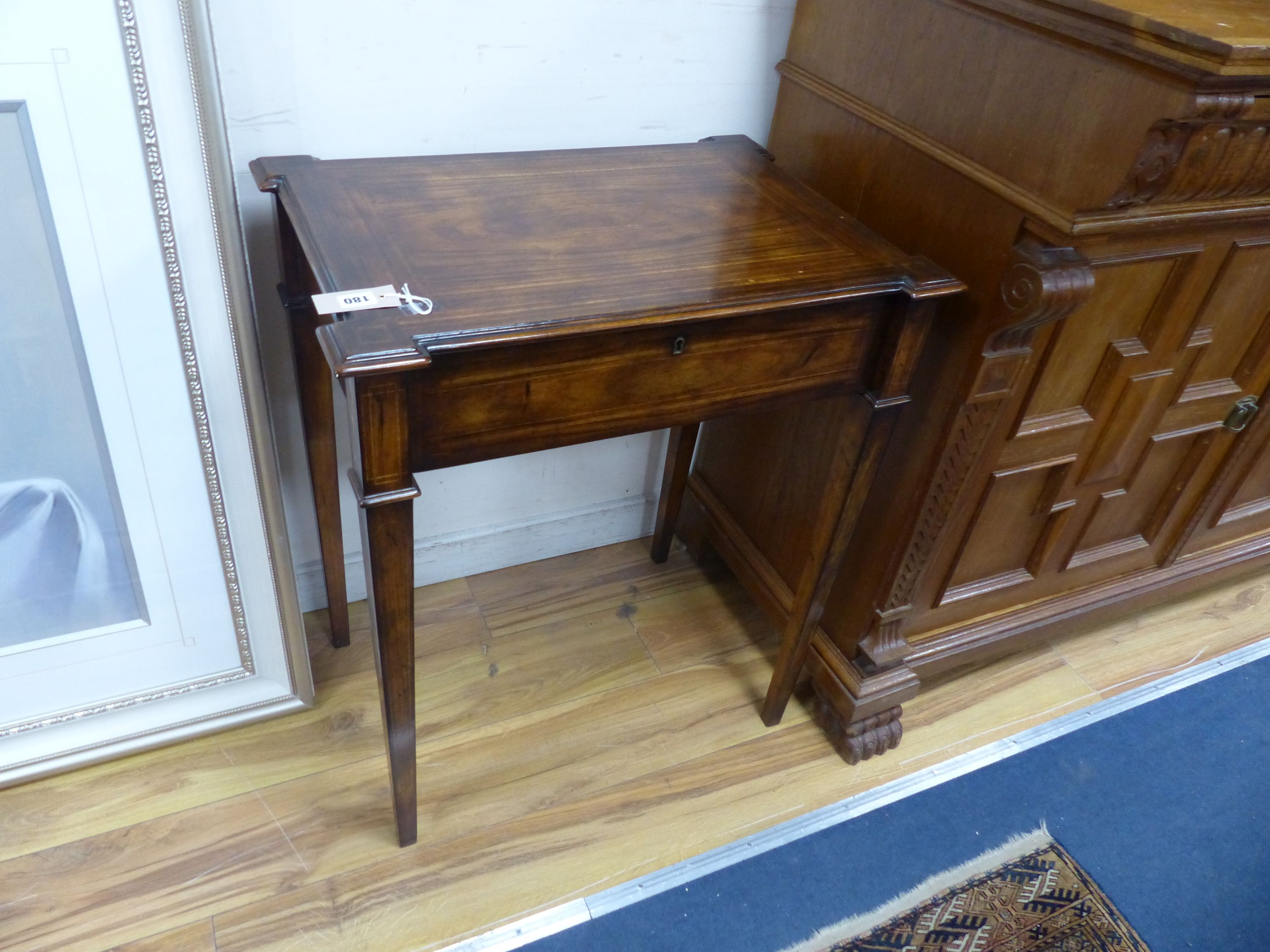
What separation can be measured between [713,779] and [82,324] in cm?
103

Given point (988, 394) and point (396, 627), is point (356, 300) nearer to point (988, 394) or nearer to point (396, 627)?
point (396, 627)

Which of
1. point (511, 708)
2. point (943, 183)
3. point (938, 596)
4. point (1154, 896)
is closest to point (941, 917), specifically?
point (1154, 896)

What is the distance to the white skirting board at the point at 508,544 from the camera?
1.58 m

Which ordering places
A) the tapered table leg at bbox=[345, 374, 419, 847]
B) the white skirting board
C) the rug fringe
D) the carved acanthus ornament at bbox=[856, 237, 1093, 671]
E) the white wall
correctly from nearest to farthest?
the tapered table leg at bbox=[345, 374, 419, 847]
the carved acanthus ornament at bbox=[856, 237, 1093, 671]
the white wall
the rug fringe
the white skirting board

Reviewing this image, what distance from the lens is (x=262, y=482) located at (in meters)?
1.21

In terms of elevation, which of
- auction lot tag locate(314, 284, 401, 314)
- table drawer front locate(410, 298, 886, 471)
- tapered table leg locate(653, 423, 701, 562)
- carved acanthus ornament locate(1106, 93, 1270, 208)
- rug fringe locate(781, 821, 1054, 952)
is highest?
carved acanthus ornament locate(1106, 93, 1270, 208)

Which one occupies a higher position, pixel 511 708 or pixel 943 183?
pixel 943 183

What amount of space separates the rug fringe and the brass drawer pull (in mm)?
663

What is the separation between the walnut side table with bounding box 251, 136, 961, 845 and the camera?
860 millimetres

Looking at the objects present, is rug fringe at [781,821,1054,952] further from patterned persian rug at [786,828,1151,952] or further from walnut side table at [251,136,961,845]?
walnut side table at [251,136,961,845]

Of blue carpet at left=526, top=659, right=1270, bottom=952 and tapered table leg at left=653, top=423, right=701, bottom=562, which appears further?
tapered table leg at left=653, top=423, right=701, bottom=562

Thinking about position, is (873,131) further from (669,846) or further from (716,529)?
(669,846)

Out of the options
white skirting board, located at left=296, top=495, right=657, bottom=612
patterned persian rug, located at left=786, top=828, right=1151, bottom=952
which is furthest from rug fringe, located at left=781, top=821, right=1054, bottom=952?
white skirting board, located at left=296, top=495, right=657, bottom=612

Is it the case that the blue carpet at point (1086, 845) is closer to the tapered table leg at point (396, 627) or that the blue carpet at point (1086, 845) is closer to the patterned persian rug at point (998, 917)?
the patterned persian rug at point (998, 917)
